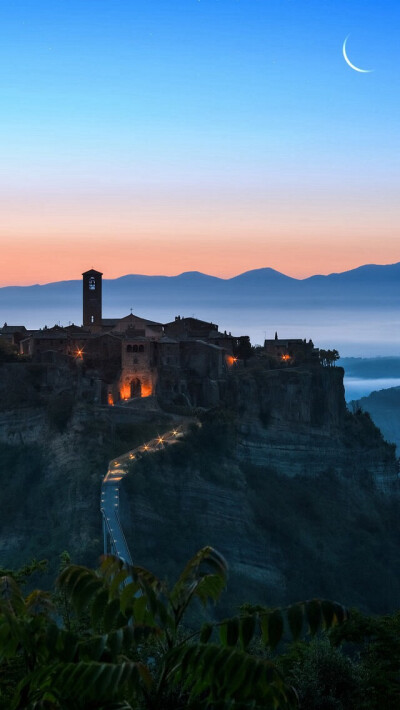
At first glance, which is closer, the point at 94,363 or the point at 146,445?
the point at 146,445

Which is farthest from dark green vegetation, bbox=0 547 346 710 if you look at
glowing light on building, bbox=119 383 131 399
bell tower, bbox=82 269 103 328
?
bell tower, bbox=82 269 103 328

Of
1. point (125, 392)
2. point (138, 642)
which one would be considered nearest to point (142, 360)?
point (125, 392)

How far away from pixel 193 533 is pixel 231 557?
99.9 inches

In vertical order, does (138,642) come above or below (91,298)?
below

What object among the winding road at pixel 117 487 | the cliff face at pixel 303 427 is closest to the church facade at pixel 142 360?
the cliff face at pixel 303 427

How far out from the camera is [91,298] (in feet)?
293

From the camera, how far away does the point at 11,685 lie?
50.5 feet

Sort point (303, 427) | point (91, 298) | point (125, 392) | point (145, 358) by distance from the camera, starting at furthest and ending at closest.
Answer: point (91, 298) → point (303, 427) → point (145, 358) → point (125, 392)

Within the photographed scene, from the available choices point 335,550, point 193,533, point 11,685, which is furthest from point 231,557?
point 11,685

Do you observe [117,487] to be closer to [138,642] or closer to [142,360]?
[142,360]

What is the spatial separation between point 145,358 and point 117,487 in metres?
13.3

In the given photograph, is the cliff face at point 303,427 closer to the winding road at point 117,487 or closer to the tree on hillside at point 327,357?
the tree on hillside at point 327,357

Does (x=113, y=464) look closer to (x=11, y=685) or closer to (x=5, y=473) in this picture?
(x=5, y=473)

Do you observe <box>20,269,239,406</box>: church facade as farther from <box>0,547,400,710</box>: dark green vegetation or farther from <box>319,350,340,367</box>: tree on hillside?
<box>0,547,400,710</box>: dark green vegetation
